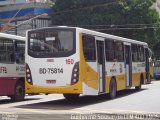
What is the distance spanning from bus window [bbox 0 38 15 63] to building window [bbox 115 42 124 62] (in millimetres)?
5170

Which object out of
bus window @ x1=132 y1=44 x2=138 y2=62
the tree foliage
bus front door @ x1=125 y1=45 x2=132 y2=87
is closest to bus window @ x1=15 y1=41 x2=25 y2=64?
bus front door @ x1=125 y1=45 x2=132 y2=87

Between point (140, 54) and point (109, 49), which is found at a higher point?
point (109, 49)

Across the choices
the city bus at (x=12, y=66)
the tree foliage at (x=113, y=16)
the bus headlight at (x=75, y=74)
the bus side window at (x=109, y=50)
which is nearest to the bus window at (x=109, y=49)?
the bus side window at (x=109, y=50)

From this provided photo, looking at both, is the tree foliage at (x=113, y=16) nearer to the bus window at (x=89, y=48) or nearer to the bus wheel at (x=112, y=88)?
the bus wheel at (x=112, y=88)

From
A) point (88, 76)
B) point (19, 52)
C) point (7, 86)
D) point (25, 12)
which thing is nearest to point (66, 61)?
point (88, 76)

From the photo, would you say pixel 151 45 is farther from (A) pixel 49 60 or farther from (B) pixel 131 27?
(A) pixel 49 60

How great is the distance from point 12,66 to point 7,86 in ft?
3.46

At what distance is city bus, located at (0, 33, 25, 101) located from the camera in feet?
63.5

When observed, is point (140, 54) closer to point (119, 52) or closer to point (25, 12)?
point (119, 52)

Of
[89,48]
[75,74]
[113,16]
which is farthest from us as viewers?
[113,16]

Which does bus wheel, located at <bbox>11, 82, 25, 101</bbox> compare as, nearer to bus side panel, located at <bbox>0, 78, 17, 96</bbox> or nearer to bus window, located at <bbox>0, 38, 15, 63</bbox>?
bus side panel, located at <bbox>0, 78, 17, 96</bbox>

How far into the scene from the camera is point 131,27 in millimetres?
47750

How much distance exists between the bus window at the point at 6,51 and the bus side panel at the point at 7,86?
2.78ft

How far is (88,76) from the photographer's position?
1798 centimetres
